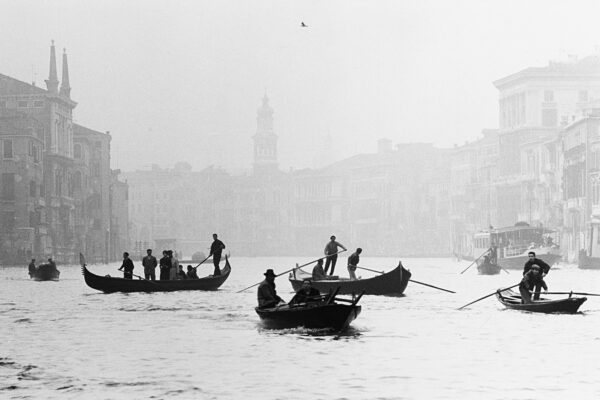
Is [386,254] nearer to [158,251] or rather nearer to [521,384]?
[158,251]

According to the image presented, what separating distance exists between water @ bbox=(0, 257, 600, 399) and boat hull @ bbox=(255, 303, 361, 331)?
0.23 meters

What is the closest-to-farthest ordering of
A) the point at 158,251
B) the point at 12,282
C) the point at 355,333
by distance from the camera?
the point at 355,333, the point at 12,282, the point at 158,251

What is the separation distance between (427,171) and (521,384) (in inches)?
4883

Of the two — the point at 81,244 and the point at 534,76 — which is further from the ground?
the point at 534,76

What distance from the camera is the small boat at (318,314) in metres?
23.7

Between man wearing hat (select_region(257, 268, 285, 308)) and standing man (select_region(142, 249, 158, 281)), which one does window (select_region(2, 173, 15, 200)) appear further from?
man wearing hat (select_region(257, 268, 285, 308))

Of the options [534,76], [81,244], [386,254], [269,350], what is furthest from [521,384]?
[386,254]

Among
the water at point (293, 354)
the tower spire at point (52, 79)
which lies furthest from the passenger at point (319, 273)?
the tower spire at point (52, 79)

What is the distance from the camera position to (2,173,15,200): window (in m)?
76.5

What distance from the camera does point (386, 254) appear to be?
140m

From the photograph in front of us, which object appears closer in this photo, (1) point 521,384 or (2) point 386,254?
(1) point 521,384

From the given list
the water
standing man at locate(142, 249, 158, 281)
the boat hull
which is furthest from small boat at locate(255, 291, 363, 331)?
standing man at locate(142, 249, 158, 281)

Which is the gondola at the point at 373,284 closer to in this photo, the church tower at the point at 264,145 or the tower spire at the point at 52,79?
the tower spire at the point at 52,79

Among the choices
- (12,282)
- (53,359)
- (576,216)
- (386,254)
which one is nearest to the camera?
(53,359)
